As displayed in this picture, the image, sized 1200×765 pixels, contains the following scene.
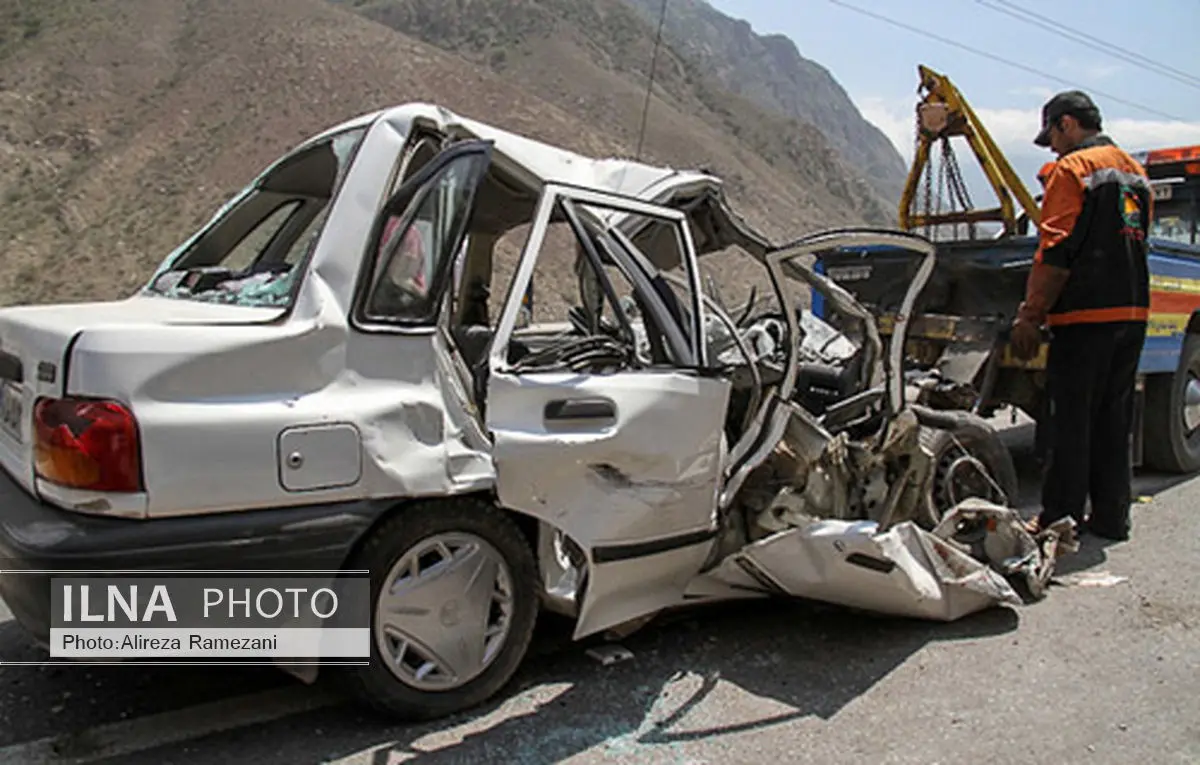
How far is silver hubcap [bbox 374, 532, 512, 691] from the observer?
312 centimetres

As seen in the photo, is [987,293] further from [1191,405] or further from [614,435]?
[614,435]

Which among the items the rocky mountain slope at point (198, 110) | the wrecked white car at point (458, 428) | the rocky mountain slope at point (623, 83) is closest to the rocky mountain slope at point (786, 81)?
the rocky mountain slope at point (623, 83)

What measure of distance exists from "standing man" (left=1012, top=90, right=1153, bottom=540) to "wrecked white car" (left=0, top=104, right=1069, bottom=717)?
3.02 feet

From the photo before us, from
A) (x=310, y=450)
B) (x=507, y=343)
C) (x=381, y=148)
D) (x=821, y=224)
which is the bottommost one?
(x=310, y=450)

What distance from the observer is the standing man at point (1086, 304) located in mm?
5004

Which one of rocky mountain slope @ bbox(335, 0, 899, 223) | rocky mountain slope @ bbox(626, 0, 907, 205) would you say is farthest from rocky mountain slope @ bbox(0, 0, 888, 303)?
rocky mountain slope @ bbox(626, 0, 907, 205)

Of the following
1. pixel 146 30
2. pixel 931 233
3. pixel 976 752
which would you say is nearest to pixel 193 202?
pixel 146 30

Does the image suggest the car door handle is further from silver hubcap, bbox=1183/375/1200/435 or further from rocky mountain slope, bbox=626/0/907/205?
rocky mountain slope, bbox=626/0/907/205

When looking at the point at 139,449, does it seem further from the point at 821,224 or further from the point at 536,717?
the point at 821,224

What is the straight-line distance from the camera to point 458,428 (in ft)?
10.5

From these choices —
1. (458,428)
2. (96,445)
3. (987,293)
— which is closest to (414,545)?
(458,428)

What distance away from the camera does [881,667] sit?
3.82m

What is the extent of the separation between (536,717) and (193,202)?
25915mm

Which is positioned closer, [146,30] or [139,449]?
[139,449]
